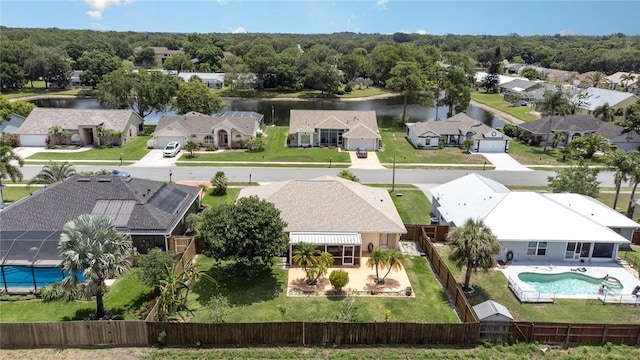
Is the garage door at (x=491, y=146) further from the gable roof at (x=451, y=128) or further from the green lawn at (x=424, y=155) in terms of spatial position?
the green lawn at (x=424, y=155)

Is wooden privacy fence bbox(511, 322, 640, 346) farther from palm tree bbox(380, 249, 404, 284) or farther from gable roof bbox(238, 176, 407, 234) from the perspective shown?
gable roof bbox(238, 176, 407, 234)

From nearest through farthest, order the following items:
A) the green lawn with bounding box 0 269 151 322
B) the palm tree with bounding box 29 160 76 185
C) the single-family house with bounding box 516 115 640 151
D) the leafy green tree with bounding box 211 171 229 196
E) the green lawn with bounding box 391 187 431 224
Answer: the green lawn with bounding box 0 269 151 322 < the palm tree with bounding box 29 160 76 185 < the green lawn with bounding box 391 187 431 224 < the leafy green tree with bounding box 211 171 229 196 < the single-family house with bounding box 516 115 640 151

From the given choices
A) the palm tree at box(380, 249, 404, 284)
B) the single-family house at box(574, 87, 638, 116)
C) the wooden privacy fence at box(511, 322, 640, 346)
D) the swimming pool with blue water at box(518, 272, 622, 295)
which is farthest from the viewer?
the single-family house at box(574, 87, 638, 116)

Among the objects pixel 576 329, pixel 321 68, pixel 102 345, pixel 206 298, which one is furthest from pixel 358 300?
pixel 321 68

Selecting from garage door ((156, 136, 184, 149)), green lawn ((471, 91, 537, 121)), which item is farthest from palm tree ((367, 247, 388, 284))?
green lawn ((471, 91, 537, 121))

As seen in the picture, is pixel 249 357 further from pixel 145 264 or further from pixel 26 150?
pixel 26 150
